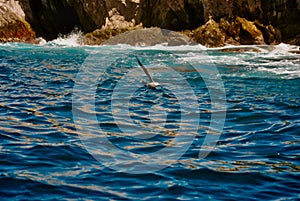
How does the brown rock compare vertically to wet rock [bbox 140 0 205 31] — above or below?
below

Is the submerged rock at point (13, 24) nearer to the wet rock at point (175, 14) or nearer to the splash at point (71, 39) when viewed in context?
the splash at point (71, 39)

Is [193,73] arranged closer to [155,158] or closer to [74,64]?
[74,64]

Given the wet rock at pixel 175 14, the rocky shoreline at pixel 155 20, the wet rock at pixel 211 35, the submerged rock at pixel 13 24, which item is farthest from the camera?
the submerged rock at pixel 13 24

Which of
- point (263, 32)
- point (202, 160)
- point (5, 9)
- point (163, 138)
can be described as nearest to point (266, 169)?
point (202, 160)

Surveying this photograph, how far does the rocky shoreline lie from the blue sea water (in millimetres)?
10422

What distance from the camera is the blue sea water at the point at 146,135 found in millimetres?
5848

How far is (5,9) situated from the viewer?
30.2 m

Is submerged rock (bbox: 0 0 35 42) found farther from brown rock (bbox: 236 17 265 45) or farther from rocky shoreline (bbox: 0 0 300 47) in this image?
brown rock (bbox: 236 17 265 45)

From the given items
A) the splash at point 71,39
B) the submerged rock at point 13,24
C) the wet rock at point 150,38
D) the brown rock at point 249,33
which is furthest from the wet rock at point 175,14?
the submerged rock at point 13,24

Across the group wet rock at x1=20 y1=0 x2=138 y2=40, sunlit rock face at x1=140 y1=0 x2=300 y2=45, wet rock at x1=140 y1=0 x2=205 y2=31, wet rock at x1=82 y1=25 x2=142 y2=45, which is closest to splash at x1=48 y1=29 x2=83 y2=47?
wet rock at x1=20 y1=0 x2=138 y2=40

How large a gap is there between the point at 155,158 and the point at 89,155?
1.02 metres

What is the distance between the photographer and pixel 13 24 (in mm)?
30406

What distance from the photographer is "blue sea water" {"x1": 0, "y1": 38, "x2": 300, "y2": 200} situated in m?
5.85

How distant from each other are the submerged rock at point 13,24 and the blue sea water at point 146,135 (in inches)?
553
